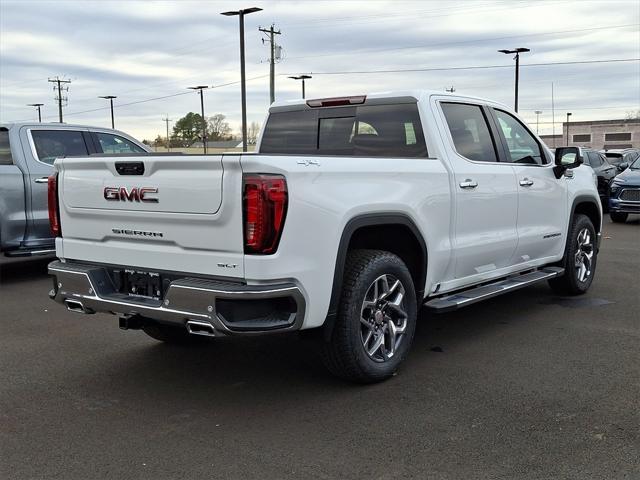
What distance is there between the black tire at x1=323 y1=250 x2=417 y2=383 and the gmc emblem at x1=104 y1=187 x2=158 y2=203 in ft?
4.20

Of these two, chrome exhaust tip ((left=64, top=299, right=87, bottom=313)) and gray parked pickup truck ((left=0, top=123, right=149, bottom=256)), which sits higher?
gray parked pickup truck ((left=0, top=123, right=149, bottom=256))

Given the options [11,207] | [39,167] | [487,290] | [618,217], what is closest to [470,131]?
[487,290]

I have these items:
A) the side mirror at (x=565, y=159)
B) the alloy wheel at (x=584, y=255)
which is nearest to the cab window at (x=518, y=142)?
the side mirror at (x=565, y=159)

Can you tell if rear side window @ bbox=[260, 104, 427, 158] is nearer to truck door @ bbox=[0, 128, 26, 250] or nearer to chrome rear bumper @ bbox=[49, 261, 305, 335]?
chrome rear bumper @ bbox=[49, 261, 305, 335]

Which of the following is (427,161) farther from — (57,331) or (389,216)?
(57,331)

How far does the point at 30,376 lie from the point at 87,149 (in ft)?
17.1

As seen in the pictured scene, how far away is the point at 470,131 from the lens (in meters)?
5.64

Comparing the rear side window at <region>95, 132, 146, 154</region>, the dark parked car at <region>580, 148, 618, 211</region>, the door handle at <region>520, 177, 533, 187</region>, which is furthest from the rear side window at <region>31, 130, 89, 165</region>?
the dark parked car at <region>580, 148, 618, 211</region>

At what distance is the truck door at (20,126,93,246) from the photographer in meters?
8.62

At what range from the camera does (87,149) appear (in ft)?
30.9

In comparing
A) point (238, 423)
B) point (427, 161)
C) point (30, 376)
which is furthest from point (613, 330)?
point (30, 376)

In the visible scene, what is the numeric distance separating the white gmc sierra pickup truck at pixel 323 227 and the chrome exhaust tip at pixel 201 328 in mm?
16

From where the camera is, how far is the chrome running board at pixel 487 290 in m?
5.02

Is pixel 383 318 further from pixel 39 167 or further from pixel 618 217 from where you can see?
pixel 618 217
